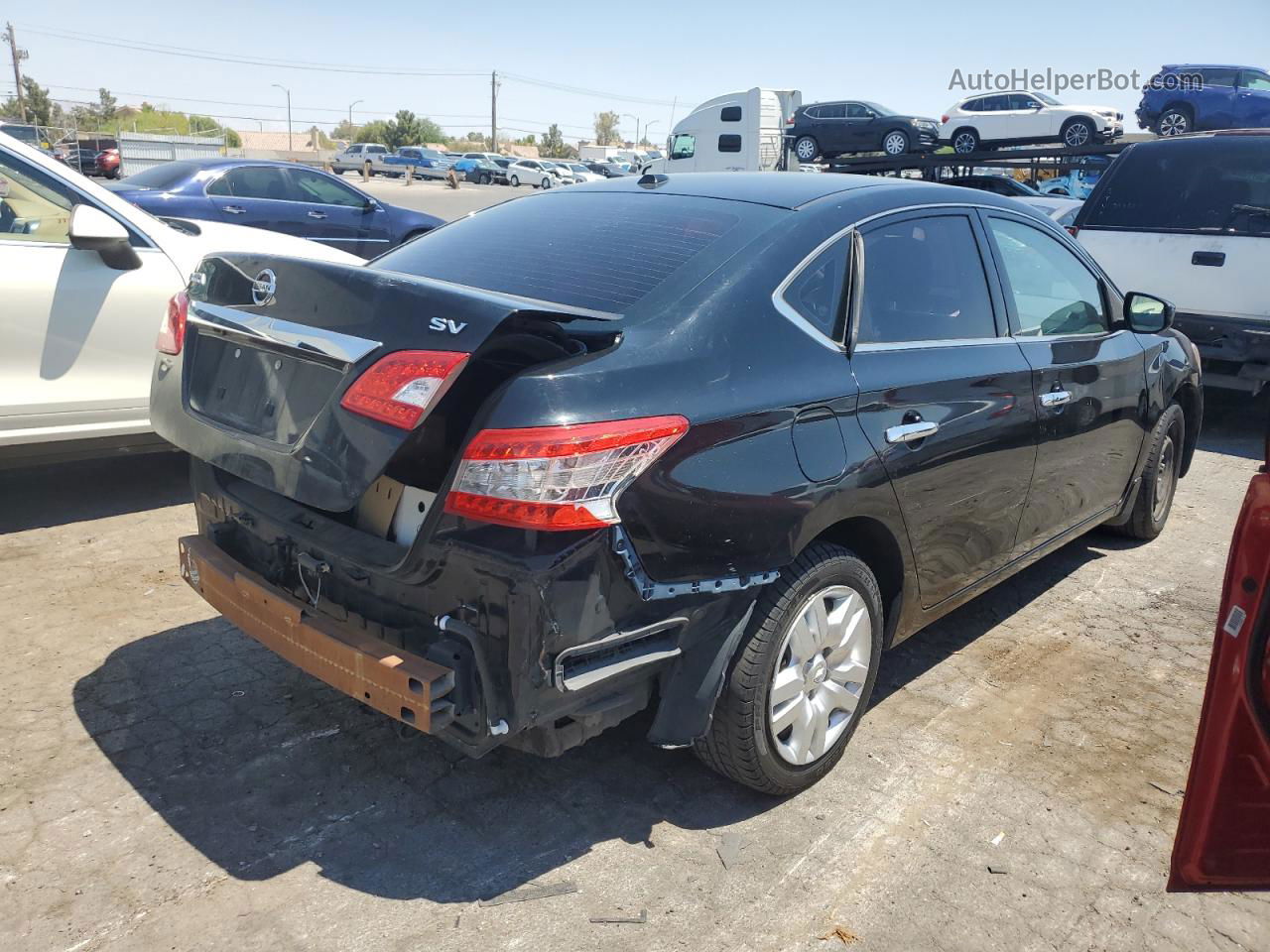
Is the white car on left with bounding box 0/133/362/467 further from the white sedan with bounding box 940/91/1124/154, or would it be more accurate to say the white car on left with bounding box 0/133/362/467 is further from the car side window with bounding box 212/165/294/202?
the white sedan with bounding box 940/91/1124/154

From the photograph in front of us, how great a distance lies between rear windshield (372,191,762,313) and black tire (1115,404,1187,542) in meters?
2.92

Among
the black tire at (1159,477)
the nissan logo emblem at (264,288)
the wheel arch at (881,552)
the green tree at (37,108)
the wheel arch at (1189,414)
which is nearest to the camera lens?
the nissan logo emblem at (264,288)

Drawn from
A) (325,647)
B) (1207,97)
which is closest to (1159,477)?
(325,647)

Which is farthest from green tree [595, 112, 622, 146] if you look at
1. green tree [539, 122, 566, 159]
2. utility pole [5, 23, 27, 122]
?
utility pole [5, 23, 27, 122]

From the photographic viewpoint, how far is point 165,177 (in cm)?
1081

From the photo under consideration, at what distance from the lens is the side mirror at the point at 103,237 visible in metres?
4.86

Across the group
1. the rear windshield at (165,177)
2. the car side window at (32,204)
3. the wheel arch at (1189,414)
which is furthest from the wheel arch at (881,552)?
the rear windshield at (165,177)

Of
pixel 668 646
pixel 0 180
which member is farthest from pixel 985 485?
pixel 0 180

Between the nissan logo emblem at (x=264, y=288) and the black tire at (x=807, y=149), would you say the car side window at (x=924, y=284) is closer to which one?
the nissan logo emblem at (x=264, y=288)

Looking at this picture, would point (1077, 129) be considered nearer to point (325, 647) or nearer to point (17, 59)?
point (325, 647)

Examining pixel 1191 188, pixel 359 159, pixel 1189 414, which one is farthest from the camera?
pixel 359 159

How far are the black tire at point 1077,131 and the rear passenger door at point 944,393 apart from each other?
19394 millimetres

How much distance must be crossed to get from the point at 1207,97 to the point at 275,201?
18089 mm

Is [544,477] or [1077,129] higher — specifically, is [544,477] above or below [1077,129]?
below
